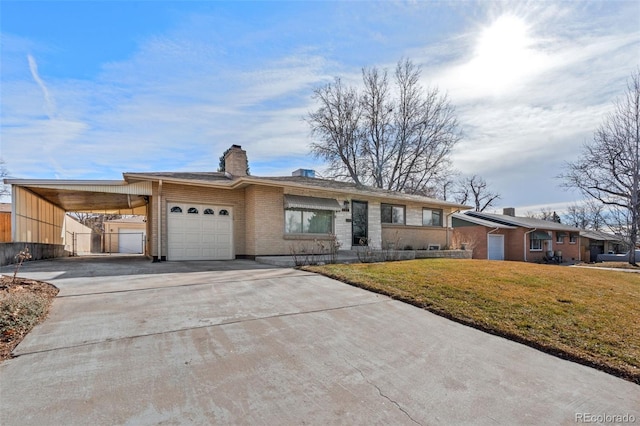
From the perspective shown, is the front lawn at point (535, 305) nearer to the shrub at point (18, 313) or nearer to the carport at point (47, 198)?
the shrub at point (18, 313)

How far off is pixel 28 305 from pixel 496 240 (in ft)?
90.4

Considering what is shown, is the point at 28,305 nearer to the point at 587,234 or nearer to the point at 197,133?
the point at 197,133

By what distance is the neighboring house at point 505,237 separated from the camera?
24.4 m

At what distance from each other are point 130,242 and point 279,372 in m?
30.8

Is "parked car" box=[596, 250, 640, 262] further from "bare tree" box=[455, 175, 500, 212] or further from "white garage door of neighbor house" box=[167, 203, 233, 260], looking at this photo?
"white garage door of neighbor house" box=[167, 203, 233, 260]

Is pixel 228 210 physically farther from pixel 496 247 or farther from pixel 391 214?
pixel 496 247

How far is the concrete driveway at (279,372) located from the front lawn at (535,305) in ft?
1.14

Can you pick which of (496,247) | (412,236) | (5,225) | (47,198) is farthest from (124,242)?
(496,247)

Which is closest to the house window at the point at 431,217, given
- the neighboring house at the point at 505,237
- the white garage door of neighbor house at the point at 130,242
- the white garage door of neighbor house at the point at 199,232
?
the neighboring house at the point at 505,237

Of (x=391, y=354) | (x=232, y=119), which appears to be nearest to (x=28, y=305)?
(x=391, y=354)

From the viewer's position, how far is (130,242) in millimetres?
29375

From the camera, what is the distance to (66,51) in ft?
29.7

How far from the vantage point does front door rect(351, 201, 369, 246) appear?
50.4 ft

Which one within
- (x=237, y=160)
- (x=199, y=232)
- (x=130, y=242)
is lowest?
(x=130, y=242)
